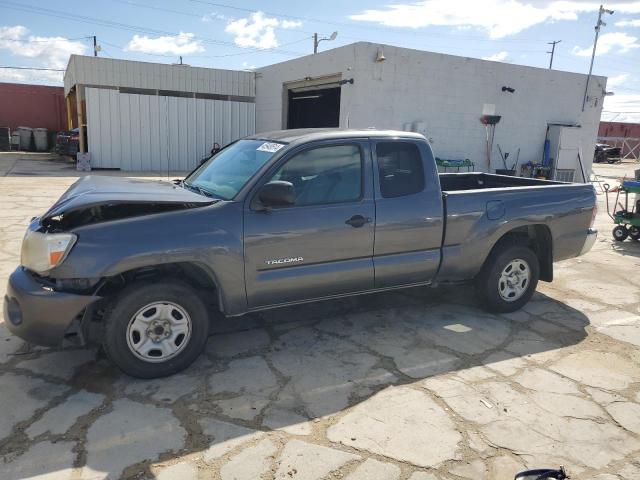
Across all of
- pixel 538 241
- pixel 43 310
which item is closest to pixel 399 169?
pixel 538 241

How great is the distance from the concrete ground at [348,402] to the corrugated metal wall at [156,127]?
15.3 m

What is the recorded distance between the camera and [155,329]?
3.58 metres

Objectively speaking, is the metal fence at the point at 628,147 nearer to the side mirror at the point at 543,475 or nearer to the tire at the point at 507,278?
the tire at the point at 507,278

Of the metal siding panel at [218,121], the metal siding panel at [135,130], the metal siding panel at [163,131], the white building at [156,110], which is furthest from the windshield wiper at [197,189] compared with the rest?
the metal siding panel at [218,121]

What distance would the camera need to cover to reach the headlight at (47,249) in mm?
3246

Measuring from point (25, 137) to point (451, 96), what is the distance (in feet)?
79.4

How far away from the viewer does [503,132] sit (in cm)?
1634

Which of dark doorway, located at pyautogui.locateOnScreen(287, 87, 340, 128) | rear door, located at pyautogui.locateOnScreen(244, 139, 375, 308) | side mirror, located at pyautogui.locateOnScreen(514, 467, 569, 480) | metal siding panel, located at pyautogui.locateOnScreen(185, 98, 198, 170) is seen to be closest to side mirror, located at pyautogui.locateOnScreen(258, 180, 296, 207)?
rear door, located at pyautogui.locateOnScreen(244, 139, 375, 308)

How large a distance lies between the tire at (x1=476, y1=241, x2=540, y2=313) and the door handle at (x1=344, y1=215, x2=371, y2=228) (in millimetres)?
1692

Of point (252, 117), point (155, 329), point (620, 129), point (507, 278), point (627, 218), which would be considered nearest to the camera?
point (155, 329)

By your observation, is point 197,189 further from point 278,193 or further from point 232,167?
point 278,193

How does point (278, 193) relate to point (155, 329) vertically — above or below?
above

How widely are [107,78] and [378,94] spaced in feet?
35.2

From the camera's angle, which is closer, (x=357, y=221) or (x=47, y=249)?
(x=47, y=249)
